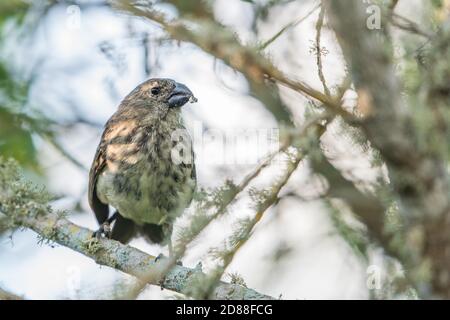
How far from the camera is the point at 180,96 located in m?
4.64

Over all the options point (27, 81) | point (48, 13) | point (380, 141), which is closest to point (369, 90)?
point (380, 141)

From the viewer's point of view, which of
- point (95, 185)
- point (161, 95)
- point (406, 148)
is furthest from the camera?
point (161, 95)

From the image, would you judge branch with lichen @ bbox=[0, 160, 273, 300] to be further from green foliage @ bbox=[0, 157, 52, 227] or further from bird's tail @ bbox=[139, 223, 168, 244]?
bird's tail @ bbox=[139, 223, 168, 244]

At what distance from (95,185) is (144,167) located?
38 centimetres

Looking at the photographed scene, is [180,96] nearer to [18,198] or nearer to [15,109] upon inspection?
[15,109]

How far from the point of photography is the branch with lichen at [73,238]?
2.79 metres

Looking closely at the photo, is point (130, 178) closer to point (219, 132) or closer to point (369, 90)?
point (219, 132)

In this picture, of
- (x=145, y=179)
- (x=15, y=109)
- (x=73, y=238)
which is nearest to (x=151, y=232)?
(x=145, y=179)

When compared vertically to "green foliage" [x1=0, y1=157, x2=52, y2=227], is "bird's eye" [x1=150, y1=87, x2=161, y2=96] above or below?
above

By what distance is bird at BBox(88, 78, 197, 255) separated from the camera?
429cm

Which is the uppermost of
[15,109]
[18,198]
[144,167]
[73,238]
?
[15,109]

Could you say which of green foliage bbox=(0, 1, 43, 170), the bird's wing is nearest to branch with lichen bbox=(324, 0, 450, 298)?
green foliage bbox=(0, 1, 43, 170)

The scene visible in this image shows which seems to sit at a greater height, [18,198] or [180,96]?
[180,96]

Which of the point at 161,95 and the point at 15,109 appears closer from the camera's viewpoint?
the point at 15,109
